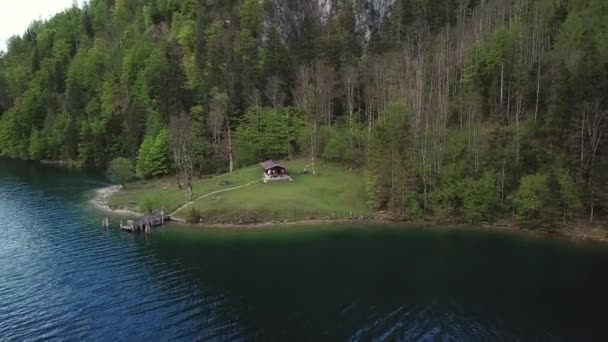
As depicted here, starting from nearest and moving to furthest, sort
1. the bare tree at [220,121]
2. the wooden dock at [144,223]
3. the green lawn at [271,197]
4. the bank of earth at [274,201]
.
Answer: the wooden dock at [144,223]
the bank of earth at [274,201]
the green lawn at [271,197]
the bare tree at [220,121]

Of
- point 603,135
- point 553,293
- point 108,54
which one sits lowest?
point 553,293

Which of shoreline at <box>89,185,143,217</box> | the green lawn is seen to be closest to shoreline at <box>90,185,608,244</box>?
the green lawn

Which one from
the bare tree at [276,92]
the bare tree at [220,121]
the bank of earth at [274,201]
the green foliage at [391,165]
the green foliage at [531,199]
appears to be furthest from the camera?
the bare tree at [276,92]

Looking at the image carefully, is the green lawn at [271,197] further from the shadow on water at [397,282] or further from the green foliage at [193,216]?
the shadow on water at [397,282]

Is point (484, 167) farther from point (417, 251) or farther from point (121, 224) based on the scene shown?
point (121, 224)

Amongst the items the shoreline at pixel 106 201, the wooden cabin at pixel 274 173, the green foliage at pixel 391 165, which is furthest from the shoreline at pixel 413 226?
the wooden cabin at pixel 274 173

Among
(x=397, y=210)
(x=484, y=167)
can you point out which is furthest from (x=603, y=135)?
(x=397, y=210)
